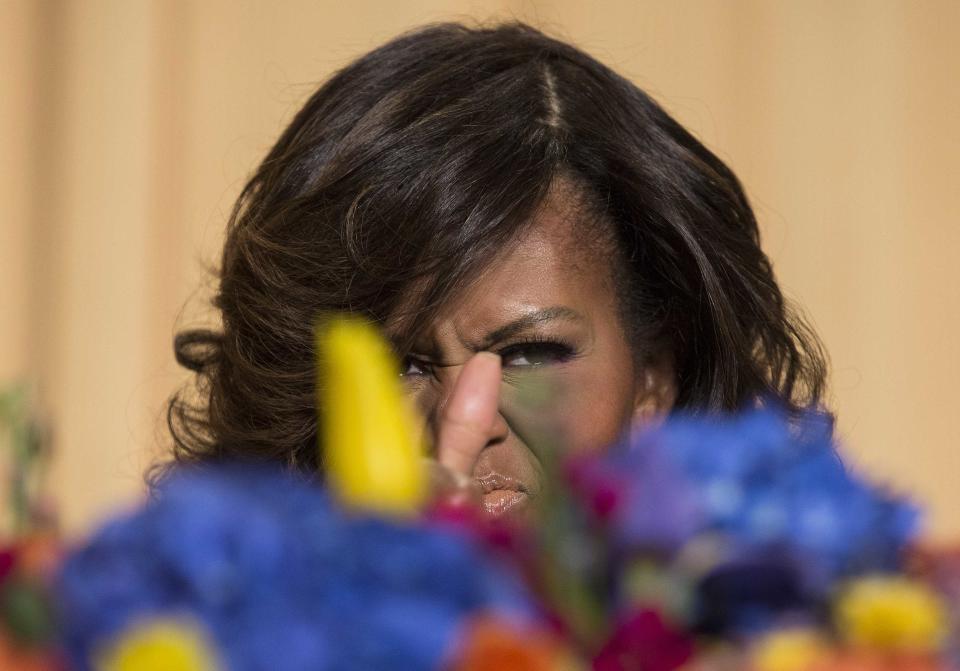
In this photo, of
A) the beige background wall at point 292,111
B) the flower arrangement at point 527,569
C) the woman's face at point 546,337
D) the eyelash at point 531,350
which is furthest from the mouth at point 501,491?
the beige background wall at point 292,111

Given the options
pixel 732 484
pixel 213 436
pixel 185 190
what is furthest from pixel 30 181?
pixel 732 484

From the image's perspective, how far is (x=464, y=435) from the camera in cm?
42

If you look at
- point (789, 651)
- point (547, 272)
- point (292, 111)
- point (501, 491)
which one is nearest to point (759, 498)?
point (789, 651)

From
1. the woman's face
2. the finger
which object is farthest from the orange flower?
the woman's face

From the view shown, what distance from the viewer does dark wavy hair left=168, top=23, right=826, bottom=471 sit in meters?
1.02

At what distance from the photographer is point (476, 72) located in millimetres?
1102

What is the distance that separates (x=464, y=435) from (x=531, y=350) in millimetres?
541

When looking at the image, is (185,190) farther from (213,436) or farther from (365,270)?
(365,270)

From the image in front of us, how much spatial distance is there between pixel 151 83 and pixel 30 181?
0.20m

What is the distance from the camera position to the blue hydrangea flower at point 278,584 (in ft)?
0.87

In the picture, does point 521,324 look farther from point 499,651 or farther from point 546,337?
point 499,651

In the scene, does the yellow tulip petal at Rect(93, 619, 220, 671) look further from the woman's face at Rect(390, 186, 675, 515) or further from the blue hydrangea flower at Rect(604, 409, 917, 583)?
the woman's face at Rect(390, 186, 675, 515)

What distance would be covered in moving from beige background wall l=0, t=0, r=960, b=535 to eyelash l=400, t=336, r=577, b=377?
829 mm

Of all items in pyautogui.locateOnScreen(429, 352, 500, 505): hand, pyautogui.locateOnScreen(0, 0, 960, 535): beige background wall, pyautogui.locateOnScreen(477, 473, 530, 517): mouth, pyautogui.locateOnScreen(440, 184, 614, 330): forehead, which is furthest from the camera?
pyautogui.locateOnScreen(0, 0, 960, 535): beige background wall
